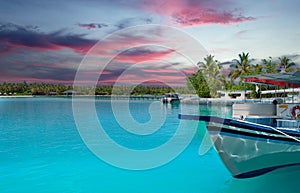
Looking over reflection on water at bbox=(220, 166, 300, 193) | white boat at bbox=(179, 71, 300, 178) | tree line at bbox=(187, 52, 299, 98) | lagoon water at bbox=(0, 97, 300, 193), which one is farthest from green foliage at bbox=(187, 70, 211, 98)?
white boat at bbox=(179, 71, 300, 178)

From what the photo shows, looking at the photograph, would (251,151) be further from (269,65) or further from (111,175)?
(269,65)

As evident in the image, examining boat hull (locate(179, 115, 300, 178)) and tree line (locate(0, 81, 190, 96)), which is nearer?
boat hull (locate(179, 115, 300, 178))

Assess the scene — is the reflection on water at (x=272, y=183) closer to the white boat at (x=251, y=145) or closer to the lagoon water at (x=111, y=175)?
the lagoon water at (x=111, y=175)

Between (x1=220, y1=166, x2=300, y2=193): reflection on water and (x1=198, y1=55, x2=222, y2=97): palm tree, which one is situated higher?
(x1=198, y1=55, x2=222, y2=97): palm tree

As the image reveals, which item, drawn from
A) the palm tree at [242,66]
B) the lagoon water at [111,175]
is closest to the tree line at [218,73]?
the palm tree at [242,66]

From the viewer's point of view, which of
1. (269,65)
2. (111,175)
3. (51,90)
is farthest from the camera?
(51,90)

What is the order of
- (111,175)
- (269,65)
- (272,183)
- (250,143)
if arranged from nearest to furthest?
1. (250,143)
2. (272,183)
3. (111,175)
4. (269,65)

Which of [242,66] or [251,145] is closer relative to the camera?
[251,145]

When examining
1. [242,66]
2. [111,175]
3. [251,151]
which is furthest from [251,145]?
[242,66]

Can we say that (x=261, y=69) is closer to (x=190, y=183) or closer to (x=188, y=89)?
(x=188, y=89)

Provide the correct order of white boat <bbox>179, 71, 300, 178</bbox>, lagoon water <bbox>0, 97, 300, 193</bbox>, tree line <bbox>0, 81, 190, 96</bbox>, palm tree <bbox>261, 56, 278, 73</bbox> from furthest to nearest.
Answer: tree line <bbox>0, 81, 190, 96</bbox>, palm tree <bbox>261, 56, 278, 73</bbox>, lagoon water <bbox>0, 97, 300, 193</bbox>, white boat <bbox>179, 71, 300, 178</bbox>

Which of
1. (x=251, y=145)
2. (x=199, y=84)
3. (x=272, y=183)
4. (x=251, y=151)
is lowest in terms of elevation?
(x=272, y=183)

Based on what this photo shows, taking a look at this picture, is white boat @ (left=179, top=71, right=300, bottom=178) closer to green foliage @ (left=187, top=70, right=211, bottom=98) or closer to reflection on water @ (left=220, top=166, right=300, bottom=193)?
reflection on water @ (left=220, top=166, right=300, bottom=193)

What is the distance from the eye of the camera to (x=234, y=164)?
8375 millimetres
